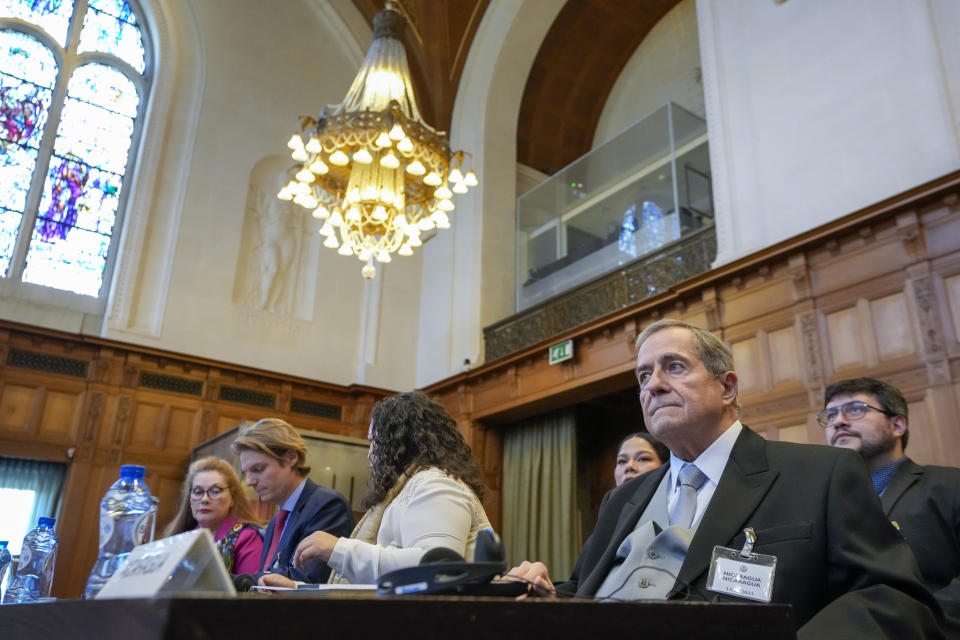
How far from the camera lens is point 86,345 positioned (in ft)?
28.0

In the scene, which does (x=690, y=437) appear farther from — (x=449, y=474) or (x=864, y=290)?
(x=864, y=290)

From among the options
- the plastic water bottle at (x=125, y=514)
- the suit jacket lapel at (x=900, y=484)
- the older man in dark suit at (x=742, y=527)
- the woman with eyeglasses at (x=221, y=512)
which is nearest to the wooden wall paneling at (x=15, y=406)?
the woman with eyeglasses at (x=221, y=512)

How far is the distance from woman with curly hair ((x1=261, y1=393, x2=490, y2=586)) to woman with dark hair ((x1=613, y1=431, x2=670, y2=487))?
4.45 feet

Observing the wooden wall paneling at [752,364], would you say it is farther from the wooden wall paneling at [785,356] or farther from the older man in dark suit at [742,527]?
the older man in dark suit at [742,527]

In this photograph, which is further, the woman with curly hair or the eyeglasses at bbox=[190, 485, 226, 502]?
the eyeglasses at bbox=[190, 485, 226, 502]

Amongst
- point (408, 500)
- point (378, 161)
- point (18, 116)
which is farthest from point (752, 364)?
point (18, 116)

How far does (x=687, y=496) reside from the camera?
1729mm

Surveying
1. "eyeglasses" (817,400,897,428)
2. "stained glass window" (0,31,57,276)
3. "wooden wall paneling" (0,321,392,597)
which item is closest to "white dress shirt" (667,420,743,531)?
"eyeglasses" (817,400,897,428)

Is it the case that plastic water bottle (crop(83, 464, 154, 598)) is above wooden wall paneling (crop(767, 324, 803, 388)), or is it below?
below

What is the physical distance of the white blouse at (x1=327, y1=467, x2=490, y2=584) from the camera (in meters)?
2.02

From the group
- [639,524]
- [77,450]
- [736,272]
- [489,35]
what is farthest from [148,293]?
[639,524]

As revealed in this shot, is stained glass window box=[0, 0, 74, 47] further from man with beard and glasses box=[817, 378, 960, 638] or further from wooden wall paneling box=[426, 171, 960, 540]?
man with beard and glasses box=[817, 378, 960, 638]

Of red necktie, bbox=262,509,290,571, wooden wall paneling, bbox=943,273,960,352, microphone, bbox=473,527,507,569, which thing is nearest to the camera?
Result: microphone, bbox=473,527,507,569

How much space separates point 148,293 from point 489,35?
20.6 feet
